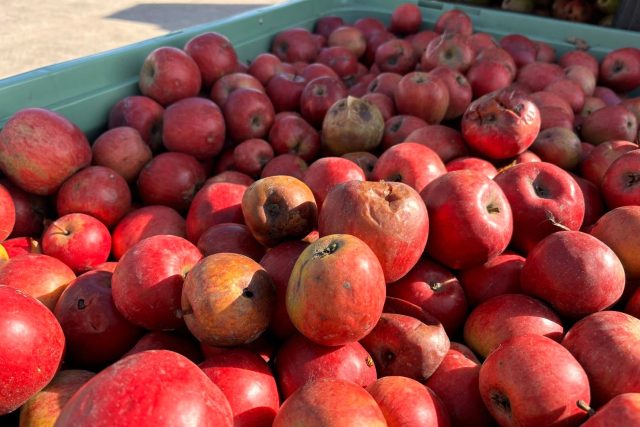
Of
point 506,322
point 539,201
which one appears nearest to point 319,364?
point 506,322

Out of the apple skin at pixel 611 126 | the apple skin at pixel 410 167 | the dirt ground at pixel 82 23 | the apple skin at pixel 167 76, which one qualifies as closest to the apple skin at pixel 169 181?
the apple skin at pixel 167 76

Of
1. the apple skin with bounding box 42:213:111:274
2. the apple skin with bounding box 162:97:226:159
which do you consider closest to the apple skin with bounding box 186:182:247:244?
the apple skin with bounding box 42:213:111:274

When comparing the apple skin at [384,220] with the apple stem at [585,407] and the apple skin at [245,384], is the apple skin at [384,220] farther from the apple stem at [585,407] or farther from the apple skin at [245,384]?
the apple stem at [585,407]

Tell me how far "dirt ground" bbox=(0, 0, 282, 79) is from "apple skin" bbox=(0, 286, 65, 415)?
19.6ft

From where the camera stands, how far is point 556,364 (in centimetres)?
151

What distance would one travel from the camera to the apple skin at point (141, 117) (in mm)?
3289

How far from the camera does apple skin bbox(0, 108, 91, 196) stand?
2658mm

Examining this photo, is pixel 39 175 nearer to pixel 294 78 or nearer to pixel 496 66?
pixel 294 78

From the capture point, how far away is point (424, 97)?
10.9ft

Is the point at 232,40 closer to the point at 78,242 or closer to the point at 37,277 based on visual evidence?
the point at 78,242

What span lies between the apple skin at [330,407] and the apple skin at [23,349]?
768 mm

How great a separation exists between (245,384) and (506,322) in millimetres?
971

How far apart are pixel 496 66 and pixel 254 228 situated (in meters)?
2.60

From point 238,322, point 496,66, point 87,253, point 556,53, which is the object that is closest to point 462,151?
point 496,66
